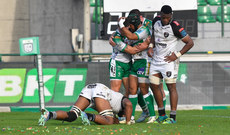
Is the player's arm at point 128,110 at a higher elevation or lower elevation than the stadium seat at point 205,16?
lower

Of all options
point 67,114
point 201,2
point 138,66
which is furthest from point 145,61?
point 201,2

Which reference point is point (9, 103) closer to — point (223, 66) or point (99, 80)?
point (99, 80)

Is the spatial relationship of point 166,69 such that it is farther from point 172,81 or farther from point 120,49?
point 120,49

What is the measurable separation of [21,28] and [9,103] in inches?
666

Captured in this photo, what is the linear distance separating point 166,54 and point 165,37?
297 millimetres

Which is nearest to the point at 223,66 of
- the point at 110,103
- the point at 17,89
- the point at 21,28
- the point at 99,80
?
the point at 99,80

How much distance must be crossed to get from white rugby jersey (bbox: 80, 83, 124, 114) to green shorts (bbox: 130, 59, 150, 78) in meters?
0.88

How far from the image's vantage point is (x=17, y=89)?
17062mm

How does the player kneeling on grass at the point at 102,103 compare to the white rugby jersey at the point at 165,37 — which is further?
the white rugby jersey at the point at 165,37

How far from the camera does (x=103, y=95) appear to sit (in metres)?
9.77

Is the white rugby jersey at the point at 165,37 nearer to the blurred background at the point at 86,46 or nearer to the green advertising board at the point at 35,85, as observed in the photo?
the blurred background at the point at 86,46

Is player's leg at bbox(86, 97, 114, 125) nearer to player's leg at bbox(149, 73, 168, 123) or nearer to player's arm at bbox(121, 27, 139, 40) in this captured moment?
player's leg at bbox(149, 73, 168, 123)

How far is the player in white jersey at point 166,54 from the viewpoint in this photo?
1038 centimetres

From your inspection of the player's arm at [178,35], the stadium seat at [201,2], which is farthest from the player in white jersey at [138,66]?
the stadium seat at [201,2]
